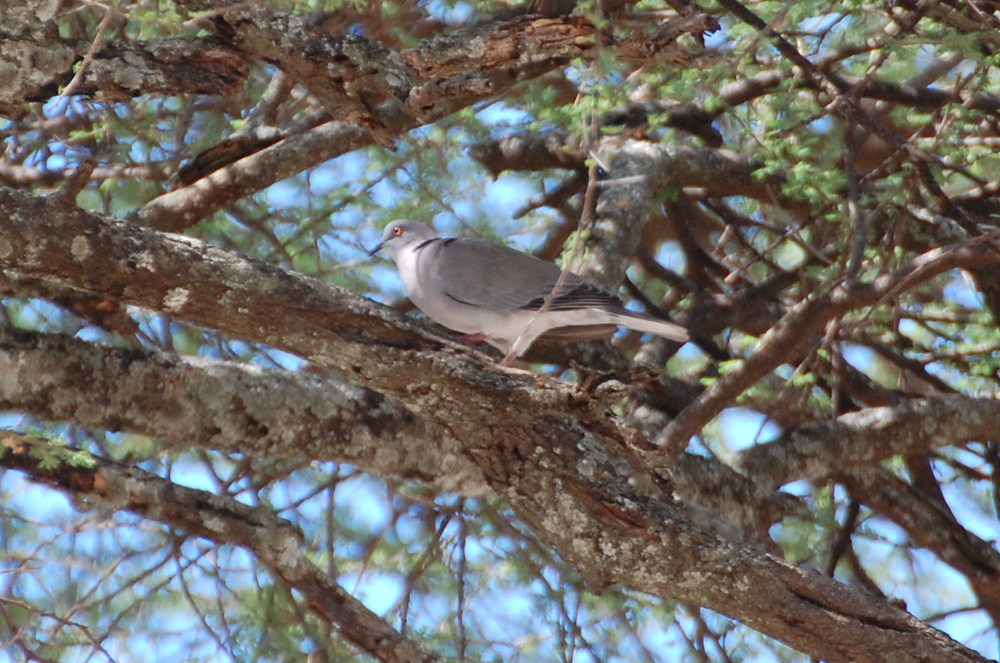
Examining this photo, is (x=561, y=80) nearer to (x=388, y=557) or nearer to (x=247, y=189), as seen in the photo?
(x=247, y=189)

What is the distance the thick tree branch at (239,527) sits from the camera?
3.22 meters

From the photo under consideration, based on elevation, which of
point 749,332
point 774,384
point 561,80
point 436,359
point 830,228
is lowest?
point 436,359

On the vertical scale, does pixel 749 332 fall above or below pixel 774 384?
above

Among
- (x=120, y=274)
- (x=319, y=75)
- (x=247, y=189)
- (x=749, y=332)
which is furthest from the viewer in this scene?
(x=749, y=332)

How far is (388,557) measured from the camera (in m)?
5.14

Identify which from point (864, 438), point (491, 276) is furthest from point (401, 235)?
point (864, 438)

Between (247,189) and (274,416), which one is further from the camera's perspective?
(247,189)

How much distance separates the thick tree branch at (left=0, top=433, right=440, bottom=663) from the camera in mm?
3223

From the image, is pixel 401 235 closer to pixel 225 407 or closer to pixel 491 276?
pixel 491 276

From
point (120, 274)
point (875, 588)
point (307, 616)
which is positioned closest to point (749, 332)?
point (875, 588)

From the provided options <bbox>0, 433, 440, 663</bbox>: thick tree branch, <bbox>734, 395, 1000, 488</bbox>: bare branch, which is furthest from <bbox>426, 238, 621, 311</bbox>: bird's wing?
<bbox>0, 433, 440, 663</bbox>: thick tree branch

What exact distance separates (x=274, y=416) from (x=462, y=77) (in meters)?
1.16

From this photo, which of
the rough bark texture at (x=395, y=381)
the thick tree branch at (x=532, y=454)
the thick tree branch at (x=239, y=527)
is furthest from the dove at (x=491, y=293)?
the thick tree branch at (x=239, y=527)

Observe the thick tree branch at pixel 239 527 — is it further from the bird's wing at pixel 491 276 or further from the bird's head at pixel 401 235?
the bird's head at pixel 401 235
